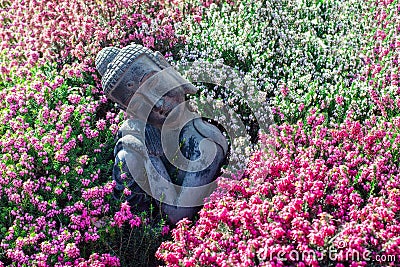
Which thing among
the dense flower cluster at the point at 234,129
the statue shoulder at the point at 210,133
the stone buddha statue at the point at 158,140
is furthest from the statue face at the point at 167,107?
the dense flower cluster at the point at 234,129

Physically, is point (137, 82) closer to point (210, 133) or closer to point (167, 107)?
point (167, 107)

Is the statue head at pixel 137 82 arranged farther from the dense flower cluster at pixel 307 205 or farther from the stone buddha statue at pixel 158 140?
the dense flower cluster at pixel 307 205

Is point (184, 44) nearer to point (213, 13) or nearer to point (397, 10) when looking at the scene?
point (213, 13)

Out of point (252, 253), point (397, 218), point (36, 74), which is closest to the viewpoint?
point (252, 253)

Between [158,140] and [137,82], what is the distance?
0.64 metres

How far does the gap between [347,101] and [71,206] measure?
3.13 meters

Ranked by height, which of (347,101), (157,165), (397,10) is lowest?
(157,165)

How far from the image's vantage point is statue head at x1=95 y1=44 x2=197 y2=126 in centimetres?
514

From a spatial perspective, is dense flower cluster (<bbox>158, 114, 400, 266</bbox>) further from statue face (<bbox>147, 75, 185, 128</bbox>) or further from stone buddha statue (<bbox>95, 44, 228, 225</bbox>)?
statue face (<bbox>147, 75, 185, 128</bbox>)

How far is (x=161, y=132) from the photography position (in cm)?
543

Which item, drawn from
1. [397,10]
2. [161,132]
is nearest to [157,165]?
[161,132]

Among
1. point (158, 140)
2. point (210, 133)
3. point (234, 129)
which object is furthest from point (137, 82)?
point (234, 129)

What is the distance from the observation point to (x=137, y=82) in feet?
16.9

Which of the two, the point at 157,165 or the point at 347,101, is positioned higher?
the point at 347,101
